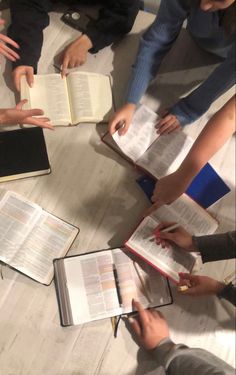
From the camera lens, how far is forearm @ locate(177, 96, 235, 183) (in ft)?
2.69

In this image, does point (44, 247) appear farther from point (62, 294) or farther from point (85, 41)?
point (85, 41)

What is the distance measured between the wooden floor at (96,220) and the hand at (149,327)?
0.10ft

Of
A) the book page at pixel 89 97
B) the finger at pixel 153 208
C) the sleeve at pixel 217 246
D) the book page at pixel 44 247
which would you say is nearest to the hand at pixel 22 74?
the book page at pixel 89 97

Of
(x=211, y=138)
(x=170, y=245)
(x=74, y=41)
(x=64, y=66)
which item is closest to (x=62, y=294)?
(x=170, y=245)

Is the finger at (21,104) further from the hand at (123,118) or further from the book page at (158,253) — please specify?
the book page at (158,253)

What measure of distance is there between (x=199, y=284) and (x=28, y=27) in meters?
0.88

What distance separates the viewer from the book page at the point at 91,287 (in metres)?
0.95

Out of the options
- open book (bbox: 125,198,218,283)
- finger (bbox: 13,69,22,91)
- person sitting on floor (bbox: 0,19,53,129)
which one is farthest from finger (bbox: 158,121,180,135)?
finger (bbox: 13,69,22,91)

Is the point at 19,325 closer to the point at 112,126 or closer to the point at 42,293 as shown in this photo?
the point at 42,293

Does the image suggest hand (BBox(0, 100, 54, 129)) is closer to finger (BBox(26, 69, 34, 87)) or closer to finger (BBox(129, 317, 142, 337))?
finger (BBox(26, 69, 34, 87))

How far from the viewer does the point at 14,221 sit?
979 mm

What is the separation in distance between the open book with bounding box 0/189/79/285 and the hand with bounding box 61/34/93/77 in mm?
447

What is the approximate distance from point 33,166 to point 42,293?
0.33 m

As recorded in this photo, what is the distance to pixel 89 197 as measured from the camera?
107 centimetres
